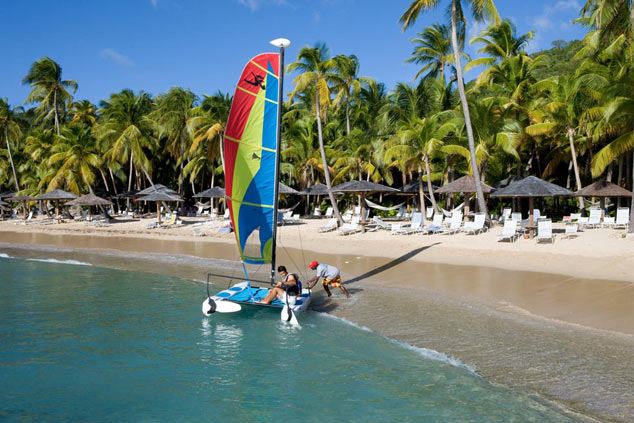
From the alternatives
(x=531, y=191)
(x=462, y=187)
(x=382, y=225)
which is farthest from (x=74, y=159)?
(x=531, y=191)

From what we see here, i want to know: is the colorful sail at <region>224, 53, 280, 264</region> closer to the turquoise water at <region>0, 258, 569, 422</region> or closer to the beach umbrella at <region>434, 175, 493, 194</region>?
the turquoise water at <region>0, 258, 569, 422</region>

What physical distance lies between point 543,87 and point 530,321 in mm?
20724

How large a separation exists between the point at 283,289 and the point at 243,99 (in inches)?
168

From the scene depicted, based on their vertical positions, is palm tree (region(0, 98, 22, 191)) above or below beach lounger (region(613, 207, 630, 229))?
above

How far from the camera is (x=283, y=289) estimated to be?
11.6 meters

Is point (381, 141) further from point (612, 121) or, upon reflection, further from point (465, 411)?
point (465, 411)

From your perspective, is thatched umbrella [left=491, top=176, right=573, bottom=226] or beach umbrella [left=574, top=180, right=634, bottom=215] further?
beach umbrella [left=574, top=180, right=634, bottom=215]

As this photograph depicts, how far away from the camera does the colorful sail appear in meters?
11.9

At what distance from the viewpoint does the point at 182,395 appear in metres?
8.32

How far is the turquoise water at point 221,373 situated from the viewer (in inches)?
299

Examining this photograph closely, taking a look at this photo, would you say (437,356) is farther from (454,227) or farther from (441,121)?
(441,121)

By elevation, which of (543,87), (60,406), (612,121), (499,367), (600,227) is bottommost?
(60,406)

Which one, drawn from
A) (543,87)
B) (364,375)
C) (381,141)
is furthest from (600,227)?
(364,375)

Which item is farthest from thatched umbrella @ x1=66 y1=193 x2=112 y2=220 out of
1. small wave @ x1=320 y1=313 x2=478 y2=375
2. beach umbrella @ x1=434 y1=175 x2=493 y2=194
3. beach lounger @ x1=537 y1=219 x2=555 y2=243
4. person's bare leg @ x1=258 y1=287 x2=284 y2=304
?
small wave @ x1=320 y1=313 x2=478 y2=375
